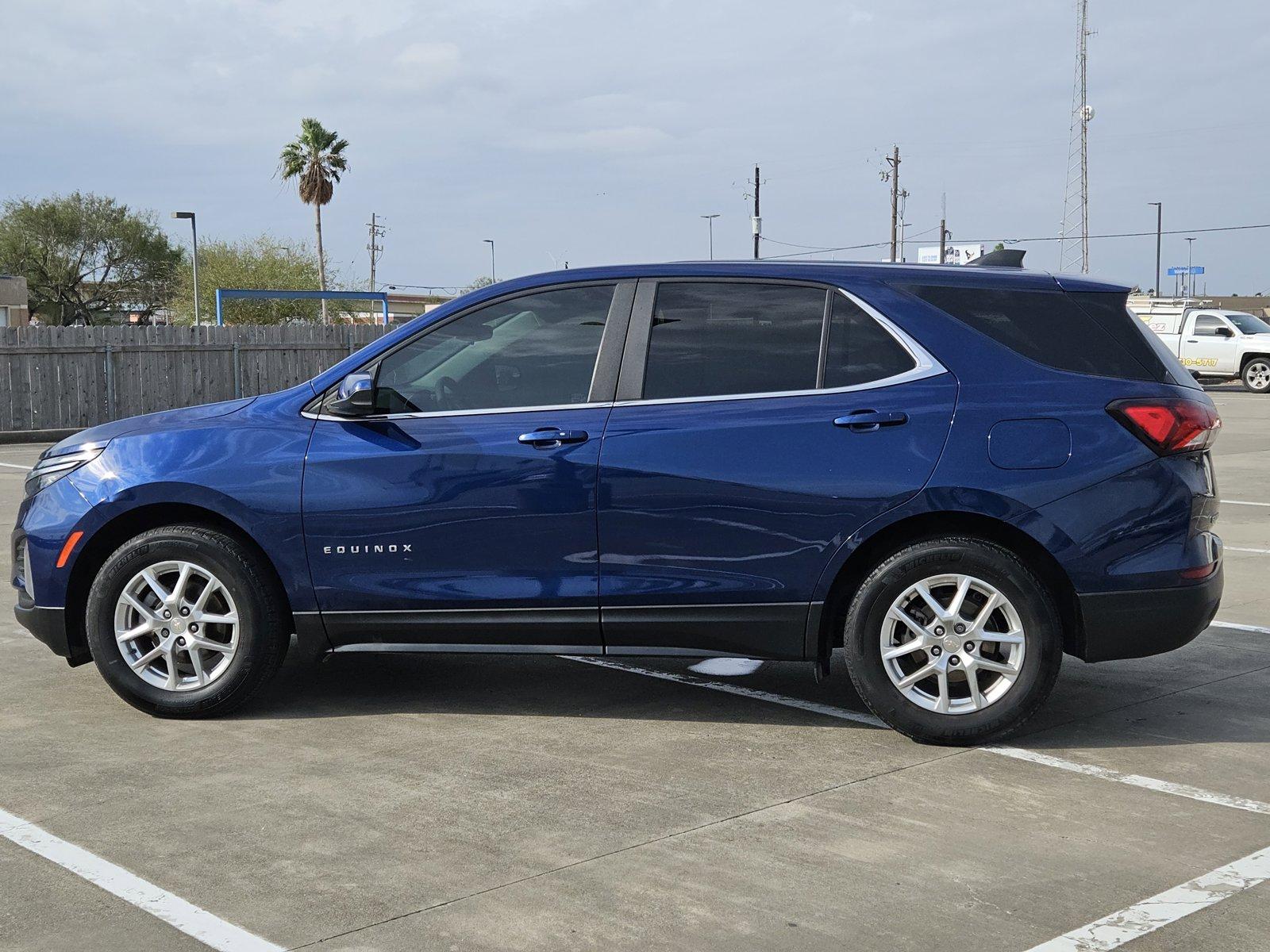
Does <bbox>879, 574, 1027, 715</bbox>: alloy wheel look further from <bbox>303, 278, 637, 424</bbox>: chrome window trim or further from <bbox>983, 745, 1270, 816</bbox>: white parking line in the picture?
<bbox>303, 278, 637, 424</bbox>: chrome window trim

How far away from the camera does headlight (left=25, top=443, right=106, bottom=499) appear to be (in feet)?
18.7

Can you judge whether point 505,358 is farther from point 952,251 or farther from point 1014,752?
point 952,251

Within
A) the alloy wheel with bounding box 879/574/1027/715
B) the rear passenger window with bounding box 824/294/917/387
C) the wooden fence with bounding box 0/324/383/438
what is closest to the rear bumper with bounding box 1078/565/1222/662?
the alloy wheel with bounding box 879/574/1027/715

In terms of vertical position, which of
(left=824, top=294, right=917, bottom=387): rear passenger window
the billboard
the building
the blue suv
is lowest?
the blue suv

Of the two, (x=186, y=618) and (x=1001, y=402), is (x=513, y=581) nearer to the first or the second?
(x=186, y=618)

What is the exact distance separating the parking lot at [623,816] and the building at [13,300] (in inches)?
2219

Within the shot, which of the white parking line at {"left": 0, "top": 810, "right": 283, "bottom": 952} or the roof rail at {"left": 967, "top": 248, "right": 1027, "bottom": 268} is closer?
the white parking line at {"left": 0, "top": 810, "right": 283, "bottom": 952}

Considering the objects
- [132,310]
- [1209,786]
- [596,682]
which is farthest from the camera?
[132,310]

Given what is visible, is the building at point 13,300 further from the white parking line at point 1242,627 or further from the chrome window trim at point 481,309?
the white parking line at point 1242,627

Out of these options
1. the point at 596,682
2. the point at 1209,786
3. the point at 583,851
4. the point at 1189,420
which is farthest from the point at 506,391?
the point at 1209,786

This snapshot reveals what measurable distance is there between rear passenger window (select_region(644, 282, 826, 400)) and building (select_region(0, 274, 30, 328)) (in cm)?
5779

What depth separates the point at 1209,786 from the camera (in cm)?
471

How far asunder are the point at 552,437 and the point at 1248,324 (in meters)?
33.7

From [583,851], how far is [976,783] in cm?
145
